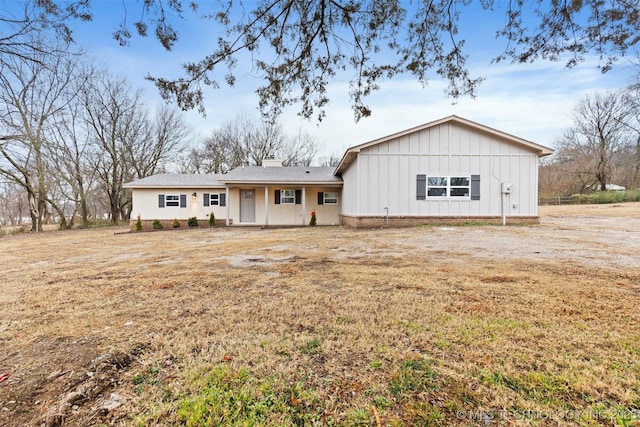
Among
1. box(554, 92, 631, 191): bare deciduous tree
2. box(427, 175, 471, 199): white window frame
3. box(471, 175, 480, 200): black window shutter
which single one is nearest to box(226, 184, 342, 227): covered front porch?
box(427, 175, 471, 199): white window frame

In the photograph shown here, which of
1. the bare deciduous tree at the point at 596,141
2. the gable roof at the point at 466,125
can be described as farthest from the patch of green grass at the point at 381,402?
the bare deciduous tree at the point at 596,141

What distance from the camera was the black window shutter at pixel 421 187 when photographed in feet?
37.3

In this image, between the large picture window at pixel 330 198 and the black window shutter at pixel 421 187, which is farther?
the large picture window at pixel 330 198

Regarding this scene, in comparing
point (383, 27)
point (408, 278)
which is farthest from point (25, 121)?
point (408, 278)

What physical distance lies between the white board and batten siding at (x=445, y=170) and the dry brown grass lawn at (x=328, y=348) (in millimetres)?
7175

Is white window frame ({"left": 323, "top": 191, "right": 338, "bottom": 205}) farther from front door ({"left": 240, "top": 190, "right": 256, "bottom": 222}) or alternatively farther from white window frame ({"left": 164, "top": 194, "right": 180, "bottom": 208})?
white window frame ({"left": 164, "top": 194, "right": 180, "bottom": 208})

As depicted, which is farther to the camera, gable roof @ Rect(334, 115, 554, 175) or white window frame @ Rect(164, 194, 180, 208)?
white window frame @ Rect(164, 194, 180, 208)

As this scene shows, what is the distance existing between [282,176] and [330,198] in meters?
2.88

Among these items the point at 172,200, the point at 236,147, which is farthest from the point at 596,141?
the point at 172,200

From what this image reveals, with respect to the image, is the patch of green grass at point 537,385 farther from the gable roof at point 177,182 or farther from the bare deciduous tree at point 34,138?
the bare deciduous tree at point 34,138

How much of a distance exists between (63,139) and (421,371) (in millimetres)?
24820

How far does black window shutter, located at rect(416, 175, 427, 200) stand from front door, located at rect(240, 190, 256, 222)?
8.63m

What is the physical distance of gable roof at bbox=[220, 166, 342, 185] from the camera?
1396 centimetres

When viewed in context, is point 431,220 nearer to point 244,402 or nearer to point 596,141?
point 244,402
